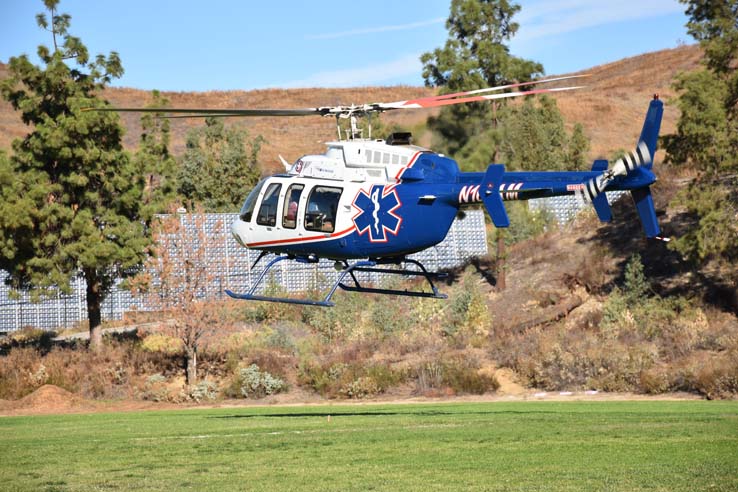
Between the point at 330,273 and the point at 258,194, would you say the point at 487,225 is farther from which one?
the point at 258,194

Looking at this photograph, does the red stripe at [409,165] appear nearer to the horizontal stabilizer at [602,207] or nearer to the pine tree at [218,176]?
the horizontal stabilizer at [602,207]

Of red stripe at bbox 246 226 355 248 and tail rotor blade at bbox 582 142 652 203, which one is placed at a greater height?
tail rotor blade at bbox 582 142 652 203

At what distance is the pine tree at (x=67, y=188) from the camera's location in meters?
40.9

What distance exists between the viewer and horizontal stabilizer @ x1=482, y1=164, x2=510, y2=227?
1945cm

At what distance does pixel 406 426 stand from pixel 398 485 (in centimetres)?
970

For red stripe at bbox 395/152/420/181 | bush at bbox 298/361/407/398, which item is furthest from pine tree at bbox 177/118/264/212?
red stripe at bbox 395/152/420/181

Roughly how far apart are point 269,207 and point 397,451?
582cm

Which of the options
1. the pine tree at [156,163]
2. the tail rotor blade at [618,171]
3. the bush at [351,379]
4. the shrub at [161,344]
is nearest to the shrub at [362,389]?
the bush at [351,379]

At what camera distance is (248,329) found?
45344 millimetres

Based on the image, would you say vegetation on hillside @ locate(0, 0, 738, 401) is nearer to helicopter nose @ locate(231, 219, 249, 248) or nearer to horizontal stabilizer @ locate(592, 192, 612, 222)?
helicopter nose @ locate(231, 219, 249, 248)

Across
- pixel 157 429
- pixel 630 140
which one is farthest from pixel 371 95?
pixel 157 429

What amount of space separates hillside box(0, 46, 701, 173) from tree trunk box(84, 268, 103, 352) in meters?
29.8

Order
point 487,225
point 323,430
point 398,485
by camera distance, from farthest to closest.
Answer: point 487,225 → point 323,430 → point 398,485

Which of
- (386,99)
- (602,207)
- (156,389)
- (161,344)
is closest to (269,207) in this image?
(602,207)
